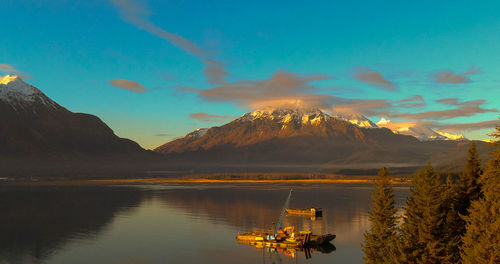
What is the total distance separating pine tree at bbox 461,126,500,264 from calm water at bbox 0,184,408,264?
43.7m

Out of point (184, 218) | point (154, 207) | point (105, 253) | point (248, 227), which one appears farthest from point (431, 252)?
point (154, 207)

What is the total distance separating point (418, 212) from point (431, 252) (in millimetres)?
5250

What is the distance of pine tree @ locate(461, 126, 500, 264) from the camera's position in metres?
41.9

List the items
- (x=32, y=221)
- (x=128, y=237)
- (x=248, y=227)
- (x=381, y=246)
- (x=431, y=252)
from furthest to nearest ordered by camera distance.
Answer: (x=32, y=221)
(x=248, y=227)
(x=128, y=237)
(x=381, y=246)
(x=431, y=252)

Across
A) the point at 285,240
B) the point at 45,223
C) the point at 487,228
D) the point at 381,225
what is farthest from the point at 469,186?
the point at 45,223

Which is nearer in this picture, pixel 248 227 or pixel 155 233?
pixel 155 233

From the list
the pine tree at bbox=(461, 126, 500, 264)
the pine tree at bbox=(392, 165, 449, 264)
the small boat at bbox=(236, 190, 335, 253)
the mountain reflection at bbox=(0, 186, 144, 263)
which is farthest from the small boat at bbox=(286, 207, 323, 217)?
the pine tree at bbox=(461, 126, 500, 264)

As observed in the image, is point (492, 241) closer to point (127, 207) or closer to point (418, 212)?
point (418, 212)

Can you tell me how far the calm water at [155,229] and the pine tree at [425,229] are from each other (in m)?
34.3

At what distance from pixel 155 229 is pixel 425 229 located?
3417 inches

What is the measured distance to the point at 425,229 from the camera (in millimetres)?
54031

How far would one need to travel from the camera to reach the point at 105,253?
93.8m

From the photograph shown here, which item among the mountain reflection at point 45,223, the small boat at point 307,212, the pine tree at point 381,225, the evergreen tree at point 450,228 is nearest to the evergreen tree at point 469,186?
the evergreen tree at point 450,228

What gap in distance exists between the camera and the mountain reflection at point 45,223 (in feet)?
318
